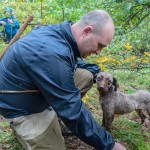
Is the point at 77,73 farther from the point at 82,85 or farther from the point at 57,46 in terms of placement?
the point at 57,46

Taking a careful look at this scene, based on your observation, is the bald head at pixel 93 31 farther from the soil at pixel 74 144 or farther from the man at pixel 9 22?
the man at pixel 9 22

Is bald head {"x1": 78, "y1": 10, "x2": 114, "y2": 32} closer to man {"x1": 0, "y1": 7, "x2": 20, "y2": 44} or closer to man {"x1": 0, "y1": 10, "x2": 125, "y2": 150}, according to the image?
man {"x1": 0, "y1": 10, "x2": 125, "y2": 150}

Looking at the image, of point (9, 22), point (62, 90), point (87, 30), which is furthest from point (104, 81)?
point (9, 22)

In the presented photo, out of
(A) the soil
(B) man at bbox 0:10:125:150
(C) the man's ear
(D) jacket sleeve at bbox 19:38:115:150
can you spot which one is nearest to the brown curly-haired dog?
(A) the soil

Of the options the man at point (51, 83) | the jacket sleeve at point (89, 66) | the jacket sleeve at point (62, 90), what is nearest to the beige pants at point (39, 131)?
the man at point (51, 83)

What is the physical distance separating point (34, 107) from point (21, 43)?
2.20 ft

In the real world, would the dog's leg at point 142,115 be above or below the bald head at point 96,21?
below

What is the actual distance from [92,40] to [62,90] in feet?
1.90

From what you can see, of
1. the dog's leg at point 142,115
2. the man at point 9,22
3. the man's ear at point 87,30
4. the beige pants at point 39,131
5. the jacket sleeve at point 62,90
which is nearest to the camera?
the jacket sleeve at point 62,90

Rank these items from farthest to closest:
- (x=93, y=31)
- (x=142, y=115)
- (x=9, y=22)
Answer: (x=9, y=22) → (x=142, y=115) → (x=93, y=31)

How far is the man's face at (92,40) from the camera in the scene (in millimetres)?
2779

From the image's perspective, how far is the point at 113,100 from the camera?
14.6ft

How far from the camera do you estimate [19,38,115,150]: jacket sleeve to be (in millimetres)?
2531

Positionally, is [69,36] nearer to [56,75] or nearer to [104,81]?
[56,75]
